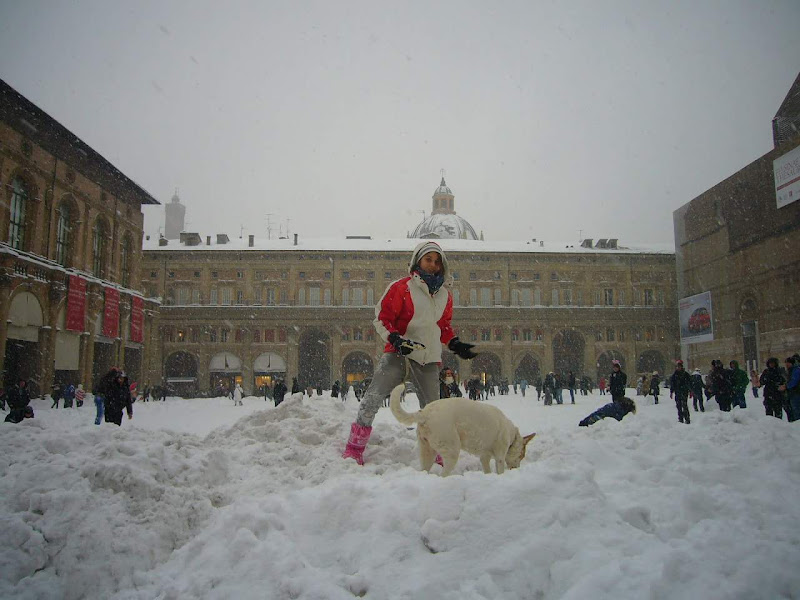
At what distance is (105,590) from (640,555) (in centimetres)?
260

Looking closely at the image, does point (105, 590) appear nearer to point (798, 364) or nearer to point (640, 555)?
point (640, 555)

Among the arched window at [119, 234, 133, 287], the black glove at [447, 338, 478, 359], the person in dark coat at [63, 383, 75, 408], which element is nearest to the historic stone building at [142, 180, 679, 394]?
the arched window at [119, 234, 133, 287]

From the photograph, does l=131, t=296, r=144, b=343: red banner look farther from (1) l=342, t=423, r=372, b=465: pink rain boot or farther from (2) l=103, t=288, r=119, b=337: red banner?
(1) l=342, t=423, r=372, b=465: pink rain boot

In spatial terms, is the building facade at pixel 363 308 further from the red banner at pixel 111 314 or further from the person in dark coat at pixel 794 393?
the person in dark coat at pixel 794 393

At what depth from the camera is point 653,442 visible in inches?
216

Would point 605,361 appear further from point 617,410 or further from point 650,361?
point 617,410

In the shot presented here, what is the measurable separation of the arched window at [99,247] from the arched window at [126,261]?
7.40 feet

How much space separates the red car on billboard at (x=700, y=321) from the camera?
1525 inches

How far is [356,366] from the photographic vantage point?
5534 centimetres

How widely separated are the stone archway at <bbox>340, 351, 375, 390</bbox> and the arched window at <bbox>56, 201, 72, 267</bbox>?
2811cm

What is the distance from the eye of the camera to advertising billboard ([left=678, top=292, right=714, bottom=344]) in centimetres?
3859

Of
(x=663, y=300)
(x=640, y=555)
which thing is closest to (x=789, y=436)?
(x=640, y=555)

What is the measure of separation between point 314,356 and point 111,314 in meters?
23.3

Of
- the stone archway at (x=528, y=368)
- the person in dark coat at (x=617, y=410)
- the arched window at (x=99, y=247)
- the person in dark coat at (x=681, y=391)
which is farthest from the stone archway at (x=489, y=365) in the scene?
the person in dark coat at (x=617, y=410)
